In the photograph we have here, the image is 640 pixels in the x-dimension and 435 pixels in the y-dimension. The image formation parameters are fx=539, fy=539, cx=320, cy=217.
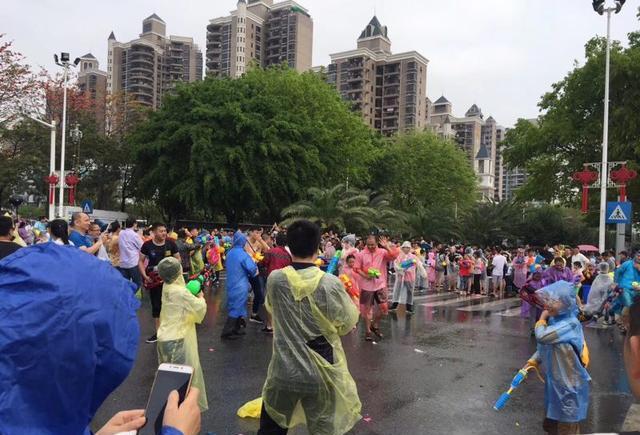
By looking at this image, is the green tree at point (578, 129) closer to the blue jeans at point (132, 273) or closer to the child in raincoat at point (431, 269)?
the child in raincoat at point (431, 269)

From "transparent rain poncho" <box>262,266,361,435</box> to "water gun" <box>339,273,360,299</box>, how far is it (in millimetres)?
4945

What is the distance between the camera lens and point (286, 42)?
4299 inches

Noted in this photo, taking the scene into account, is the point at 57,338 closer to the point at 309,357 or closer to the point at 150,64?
the point at 309,357

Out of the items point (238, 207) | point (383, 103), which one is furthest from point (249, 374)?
point (383, 103)

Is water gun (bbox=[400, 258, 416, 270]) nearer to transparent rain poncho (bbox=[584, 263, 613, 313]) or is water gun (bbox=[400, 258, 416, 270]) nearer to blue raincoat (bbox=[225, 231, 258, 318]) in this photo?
transparent rain poncho (bbox=[584, 263, 613, 313])

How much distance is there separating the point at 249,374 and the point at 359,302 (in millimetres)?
3233

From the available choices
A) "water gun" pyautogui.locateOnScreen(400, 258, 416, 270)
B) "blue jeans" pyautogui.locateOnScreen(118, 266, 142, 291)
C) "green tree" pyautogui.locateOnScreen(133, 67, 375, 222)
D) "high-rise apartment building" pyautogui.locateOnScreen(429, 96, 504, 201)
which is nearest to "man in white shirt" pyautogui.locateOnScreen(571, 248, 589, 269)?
"water gun" pyautogui.locateOnScreen(400, 258, 416, 270)

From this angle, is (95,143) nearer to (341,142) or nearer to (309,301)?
(341,142)

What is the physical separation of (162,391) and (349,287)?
294 inches

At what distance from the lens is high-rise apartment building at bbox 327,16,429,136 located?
10444 cm

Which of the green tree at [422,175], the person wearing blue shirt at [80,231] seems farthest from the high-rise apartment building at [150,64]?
the person wearing blue shirt at [80,231]

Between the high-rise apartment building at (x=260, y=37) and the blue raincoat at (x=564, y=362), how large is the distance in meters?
104

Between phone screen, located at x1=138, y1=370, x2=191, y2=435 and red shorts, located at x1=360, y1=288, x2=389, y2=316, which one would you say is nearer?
phone screen, located at x1=138, y1=370, x2=191, y2=435

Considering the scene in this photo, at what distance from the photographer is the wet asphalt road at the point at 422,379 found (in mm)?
5438
